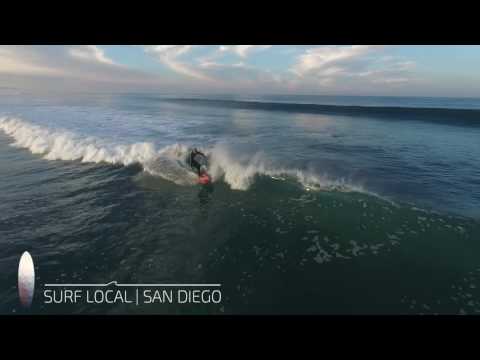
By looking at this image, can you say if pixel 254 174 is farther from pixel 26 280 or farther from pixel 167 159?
pixel 26 280

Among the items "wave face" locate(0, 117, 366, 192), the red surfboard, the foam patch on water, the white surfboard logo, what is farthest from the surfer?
the white surfboard logo

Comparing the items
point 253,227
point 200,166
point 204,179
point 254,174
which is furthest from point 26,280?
point 254,174

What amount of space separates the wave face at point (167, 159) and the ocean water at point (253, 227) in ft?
0.42

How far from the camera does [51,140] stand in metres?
22.5

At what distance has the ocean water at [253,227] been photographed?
7.60 meters

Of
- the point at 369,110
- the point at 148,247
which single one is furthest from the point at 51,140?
the point at 369,110

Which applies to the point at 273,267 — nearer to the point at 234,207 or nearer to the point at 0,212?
the point at 234,207

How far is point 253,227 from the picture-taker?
10750 millimetres

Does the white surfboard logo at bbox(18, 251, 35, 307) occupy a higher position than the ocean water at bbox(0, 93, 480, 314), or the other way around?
the ocean water at bbox(0, 93, 480, 314)

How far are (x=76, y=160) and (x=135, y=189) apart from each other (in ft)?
29.8

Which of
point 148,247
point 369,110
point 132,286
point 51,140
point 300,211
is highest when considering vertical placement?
point 369,110

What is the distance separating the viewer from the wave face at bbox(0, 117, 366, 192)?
15414 mm

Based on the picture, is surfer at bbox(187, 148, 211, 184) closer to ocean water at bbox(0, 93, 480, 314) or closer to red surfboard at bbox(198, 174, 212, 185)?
red surfboard at bbox(198, 174, 212, 185)

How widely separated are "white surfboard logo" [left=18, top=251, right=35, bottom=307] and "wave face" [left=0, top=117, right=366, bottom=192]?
826cm
